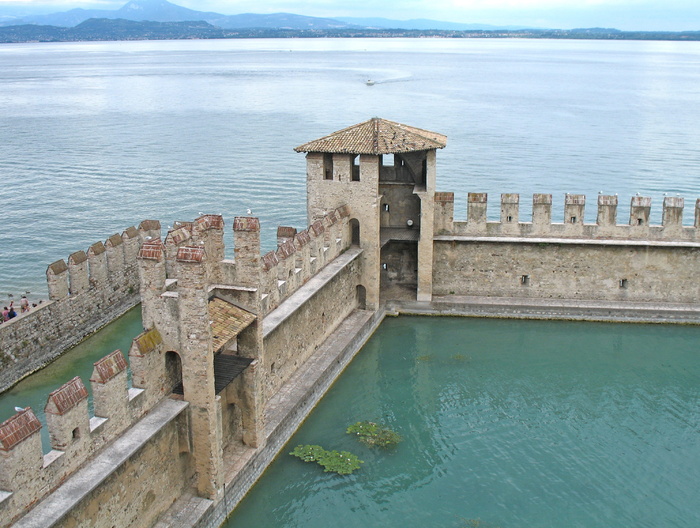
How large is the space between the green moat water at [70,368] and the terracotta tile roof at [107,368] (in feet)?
17.0

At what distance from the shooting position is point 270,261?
52.2ft

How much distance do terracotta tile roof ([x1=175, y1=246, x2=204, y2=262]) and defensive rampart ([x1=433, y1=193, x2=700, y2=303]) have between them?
1153 centimetres

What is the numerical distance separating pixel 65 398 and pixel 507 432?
30.6 feet

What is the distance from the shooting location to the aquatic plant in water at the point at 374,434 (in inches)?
609

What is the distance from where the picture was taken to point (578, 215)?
21.3 meters

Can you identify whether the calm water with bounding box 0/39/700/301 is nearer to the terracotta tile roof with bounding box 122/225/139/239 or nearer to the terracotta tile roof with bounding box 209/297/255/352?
the terracotta tile roof with bounding box 122/225/139/239

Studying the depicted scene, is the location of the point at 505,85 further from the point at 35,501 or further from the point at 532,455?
the point at 35,501

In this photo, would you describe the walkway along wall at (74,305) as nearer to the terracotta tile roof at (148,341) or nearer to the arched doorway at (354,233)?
the arched doorway at (354,233)

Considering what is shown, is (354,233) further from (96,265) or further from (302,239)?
(96,265)

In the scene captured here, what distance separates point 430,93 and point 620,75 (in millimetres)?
47459

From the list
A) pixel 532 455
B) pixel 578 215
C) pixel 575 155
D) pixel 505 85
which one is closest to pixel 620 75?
pixel 505 85

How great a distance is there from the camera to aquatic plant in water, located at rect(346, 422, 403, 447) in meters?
15.5

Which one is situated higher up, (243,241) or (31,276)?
(243,241)

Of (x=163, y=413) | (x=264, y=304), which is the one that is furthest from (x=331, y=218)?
(x=163, y=413)
